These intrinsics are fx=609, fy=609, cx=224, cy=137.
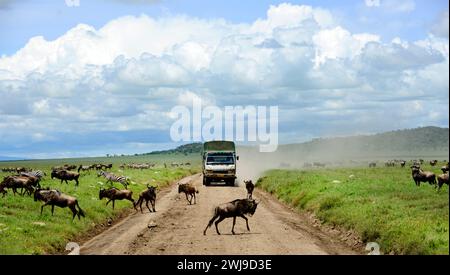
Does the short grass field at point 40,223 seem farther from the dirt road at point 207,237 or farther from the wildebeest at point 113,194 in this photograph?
the dirt road at point 207,237

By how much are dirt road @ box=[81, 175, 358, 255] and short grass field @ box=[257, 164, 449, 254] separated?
4.30ft

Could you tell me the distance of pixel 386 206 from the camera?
29.5 meters

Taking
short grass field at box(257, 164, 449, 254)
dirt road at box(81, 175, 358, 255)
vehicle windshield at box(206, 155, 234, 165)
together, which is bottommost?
dirt road at box(81, 175, 358, 255)

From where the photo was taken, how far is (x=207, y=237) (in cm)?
2472

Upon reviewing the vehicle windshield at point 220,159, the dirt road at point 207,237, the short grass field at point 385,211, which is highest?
the vehicle windshield at point 220,159

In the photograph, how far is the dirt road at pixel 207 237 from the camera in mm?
21656

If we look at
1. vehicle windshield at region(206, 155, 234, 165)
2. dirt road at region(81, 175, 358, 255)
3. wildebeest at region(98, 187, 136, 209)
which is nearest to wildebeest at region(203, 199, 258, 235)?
dirt road at region(81, 175, 358, 255)

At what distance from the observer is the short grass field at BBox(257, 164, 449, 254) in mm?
21766

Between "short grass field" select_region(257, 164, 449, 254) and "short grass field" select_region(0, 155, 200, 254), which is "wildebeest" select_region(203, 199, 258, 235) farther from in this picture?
"short grass field" select_region(0, 155, 200, 254)

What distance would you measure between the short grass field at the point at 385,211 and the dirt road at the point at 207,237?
1309mm

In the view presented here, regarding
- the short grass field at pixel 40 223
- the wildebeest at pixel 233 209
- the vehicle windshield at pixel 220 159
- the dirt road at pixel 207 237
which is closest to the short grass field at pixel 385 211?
the dirt road at pixel 207 237
